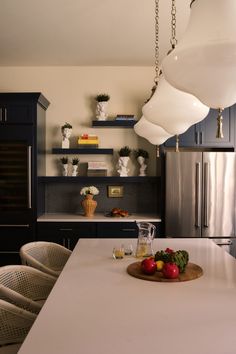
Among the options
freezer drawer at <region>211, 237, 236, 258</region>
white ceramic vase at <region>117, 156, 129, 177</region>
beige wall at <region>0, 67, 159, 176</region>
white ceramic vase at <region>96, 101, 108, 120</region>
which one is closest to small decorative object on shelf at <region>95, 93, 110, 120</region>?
white ceramic vase at <region>96, 101, 108, 120</region>

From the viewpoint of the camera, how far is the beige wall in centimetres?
477

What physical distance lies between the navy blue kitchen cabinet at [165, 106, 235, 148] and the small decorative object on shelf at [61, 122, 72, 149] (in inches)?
46.9

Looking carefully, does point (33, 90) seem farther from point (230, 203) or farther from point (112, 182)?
point (230, 203)

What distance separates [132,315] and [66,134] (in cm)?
334

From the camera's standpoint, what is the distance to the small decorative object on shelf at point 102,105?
15.0 feet

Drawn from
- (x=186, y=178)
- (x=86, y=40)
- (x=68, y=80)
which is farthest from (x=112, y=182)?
(x=86, y=40)

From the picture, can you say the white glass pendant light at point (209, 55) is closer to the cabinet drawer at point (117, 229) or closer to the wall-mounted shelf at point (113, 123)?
the cabinet drawer at point (117, 229)

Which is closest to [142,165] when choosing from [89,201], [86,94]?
[89,201]

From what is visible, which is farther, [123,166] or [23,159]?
[123,166]

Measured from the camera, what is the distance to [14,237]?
423cm

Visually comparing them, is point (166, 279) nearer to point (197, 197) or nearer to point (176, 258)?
point (176, 258)

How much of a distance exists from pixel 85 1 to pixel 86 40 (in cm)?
85

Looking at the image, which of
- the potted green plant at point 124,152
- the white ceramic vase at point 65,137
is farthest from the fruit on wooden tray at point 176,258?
the white ceramic vase at point 65,137

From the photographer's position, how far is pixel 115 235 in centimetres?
423
